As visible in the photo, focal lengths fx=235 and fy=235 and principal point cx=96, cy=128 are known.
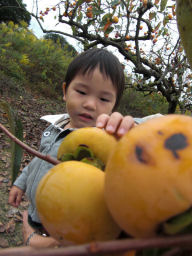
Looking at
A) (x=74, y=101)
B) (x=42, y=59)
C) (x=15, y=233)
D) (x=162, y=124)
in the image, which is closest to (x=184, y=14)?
(x=162, y=124)

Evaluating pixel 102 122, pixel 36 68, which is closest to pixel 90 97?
pixel 102 122

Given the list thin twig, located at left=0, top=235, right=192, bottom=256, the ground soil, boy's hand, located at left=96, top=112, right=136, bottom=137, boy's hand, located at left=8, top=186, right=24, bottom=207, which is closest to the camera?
thin twig, located at left=0, top=235, right=192, bottom=256

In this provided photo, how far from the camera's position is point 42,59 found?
19.9 feet

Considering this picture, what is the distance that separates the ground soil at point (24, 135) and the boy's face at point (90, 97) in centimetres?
41

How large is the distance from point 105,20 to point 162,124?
3217 mm

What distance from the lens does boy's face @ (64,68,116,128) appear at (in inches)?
53.9

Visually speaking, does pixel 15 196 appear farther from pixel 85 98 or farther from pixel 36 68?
pixel 36 68

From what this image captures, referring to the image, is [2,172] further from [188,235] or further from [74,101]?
[188,235]

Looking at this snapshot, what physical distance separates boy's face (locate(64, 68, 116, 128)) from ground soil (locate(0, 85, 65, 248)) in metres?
0.41

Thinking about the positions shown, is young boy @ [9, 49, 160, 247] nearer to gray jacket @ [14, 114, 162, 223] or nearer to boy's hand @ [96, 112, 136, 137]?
gray jacket @ [14, 114, 162, 223]

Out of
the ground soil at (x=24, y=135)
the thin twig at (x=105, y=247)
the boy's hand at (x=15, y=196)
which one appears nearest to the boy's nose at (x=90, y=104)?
the ground soil at (x=24, y=135)

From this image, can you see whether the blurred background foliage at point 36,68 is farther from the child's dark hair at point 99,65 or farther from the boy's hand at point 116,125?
the boy's hand at point 116,125

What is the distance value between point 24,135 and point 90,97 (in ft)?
9.56

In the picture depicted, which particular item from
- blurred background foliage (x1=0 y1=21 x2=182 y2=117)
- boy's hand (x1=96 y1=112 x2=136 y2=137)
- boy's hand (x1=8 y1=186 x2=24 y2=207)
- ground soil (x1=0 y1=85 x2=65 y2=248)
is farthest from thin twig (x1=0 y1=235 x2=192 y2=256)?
blurred background foliage (x1=0 y1=21 x2=182 y2=117)
